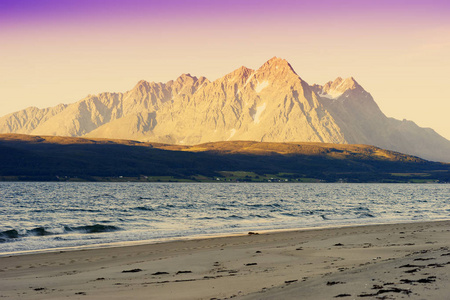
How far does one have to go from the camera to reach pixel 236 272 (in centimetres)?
2144

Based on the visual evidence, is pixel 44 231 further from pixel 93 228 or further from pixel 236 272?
pixel 236 272

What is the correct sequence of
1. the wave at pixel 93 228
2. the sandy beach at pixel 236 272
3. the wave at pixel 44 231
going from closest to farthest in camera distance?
the sandy beach at pixel 236 272 < the wave at pixel 44 231 < the wave at pixel 93 228

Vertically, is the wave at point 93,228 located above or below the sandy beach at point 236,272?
below

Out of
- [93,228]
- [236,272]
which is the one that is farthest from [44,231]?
[236,272]

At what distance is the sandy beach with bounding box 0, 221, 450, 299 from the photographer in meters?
15.5

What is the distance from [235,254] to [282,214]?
43310 mm

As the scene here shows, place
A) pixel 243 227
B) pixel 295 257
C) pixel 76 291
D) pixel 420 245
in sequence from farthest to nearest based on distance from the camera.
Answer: pixel 243 227 < pixel 420 245 < pixel 295 257 < pixel 76 291

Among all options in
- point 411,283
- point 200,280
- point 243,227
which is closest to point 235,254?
point 200,280

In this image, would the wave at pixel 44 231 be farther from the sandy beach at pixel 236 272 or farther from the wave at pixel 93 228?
the sandy beach at pixel 236 272

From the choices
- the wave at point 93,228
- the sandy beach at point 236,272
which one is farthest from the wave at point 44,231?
the sandy beach at point 236,272

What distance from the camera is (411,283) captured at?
15398 mm

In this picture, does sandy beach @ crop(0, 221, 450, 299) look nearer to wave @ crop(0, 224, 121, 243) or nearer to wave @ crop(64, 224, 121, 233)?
wave @ crop(0, 224, 121, 243)

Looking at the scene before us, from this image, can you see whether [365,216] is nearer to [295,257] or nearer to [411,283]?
[295,257]

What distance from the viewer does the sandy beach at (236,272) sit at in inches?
611
